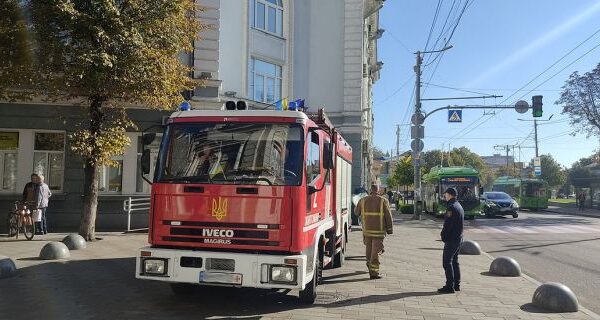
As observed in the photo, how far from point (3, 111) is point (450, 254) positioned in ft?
47.9

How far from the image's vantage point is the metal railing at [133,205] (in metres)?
16.1

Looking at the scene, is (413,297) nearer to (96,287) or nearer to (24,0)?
(96,287)

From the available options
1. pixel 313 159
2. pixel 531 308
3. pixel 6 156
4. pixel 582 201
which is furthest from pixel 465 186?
pixel 313 159

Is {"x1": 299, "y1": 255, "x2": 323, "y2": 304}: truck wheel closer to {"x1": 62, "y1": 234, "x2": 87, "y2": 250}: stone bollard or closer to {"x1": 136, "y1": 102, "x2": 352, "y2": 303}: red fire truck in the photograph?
{"x1": 136, "y1": 102, "x2": 352, "y2": 303}: red fire truck

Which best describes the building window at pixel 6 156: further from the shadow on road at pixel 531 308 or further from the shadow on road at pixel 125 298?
the shadow on road at pixel 531 308

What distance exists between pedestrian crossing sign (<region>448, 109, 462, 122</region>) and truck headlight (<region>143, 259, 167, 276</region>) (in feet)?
73.6

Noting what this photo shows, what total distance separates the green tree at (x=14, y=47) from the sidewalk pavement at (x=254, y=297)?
4174mm

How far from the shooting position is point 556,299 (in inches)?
287

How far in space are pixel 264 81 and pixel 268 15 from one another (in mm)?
3094

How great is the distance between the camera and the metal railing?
16062mm

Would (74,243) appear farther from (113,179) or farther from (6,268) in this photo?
(113,179)

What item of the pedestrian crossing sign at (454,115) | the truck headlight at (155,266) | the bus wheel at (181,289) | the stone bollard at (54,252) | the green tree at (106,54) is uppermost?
the pedestrian crossing sign at (454,115)

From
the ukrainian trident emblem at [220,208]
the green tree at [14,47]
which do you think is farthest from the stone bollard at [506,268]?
the green tree at [14,47]

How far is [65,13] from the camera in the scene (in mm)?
11352
